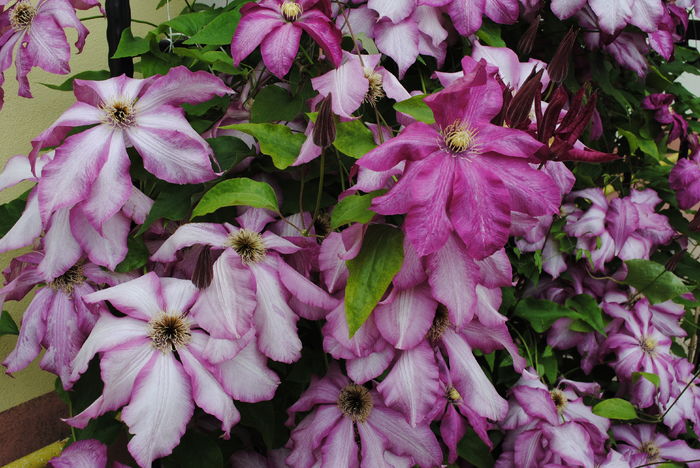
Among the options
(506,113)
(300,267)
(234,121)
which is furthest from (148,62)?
(506,113)

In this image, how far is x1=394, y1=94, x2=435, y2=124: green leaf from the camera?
46 centimetres

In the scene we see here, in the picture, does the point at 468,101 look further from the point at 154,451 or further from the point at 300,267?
the point at 154,451

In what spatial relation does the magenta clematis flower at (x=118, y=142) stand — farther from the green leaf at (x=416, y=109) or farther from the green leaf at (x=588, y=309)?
the green leaf at (x=588, y=309)

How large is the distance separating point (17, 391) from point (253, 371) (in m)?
0.48

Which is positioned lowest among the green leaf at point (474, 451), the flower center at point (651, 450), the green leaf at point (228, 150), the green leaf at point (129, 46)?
the flower center at point (651, 450)

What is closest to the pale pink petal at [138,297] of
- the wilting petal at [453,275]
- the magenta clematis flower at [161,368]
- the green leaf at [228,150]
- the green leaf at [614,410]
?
the magenta clematis flower at [161,368]

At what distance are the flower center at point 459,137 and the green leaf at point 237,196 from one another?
0.15m

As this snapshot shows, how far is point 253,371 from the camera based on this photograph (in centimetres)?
47

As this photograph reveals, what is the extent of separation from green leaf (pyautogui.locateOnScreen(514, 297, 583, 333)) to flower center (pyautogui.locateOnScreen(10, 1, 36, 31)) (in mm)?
624

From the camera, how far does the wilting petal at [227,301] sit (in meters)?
0.44

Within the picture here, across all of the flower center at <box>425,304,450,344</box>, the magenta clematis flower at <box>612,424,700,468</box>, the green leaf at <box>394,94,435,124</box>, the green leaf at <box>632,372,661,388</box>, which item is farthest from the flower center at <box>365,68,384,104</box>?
the magenta clematis flower at <box>612,424,700,468</box>

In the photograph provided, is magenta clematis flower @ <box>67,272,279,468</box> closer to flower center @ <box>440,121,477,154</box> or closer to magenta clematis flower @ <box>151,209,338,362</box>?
magenta clematis flower @ <box>151,209,338,362</box>

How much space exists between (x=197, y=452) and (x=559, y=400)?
44 cm

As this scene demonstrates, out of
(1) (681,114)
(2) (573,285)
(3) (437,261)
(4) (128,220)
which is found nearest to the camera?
(3) (437,261)
